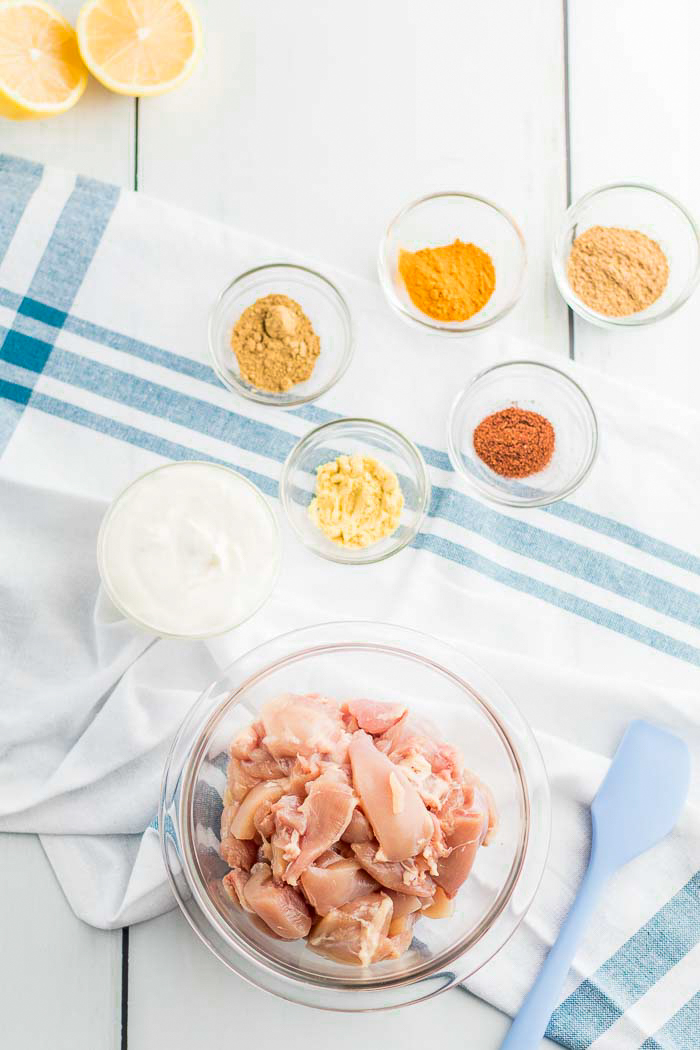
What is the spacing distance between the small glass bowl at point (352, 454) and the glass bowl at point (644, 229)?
19.2 inches

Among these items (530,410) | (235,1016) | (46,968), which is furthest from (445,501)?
(46,968)

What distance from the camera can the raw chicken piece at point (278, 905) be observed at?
142 centimetres

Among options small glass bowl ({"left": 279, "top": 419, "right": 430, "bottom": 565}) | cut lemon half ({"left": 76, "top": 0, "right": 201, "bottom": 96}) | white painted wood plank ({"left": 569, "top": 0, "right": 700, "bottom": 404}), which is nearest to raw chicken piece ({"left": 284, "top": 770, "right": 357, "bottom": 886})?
small glass bowl ({"left": 279, "top": 419, "right": 430, "bottom": 565})

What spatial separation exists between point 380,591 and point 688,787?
708mm

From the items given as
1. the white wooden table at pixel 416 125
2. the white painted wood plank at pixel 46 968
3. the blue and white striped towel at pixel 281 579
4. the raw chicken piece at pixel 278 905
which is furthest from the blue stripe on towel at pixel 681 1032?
the white wooden table at pixel 416 125

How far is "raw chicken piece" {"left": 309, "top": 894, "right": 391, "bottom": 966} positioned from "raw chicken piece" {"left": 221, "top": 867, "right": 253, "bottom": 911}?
0.45 ft

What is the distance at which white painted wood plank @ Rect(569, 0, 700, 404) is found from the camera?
2.05 meters

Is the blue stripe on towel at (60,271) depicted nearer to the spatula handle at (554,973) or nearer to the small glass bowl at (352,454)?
the small glass bowl at (352,454)

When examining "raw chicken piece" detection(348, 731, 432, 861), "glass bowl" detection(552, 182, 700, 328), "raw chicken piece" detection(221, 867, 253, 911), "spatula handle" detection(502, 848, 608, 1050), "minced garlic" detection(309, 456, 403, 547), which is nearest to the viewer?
"raw chicken piece" detection(348, 731, 432, 861)

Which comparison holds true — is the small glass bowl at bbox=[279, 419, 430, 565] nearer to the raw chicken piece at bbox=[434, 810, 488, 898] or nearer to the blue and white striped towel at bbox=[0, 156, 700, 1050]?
the blue and white striped towel at bbox=[0, 156, 700, 1050]

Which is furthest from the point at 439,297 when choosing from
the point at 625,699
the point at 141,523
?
the point at 625,699

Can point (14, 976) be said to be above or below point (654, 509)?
below

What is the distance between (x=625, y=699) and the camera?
183 cm

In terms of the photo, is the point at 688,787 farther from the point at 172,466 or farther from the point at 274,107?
the point at 274,107
